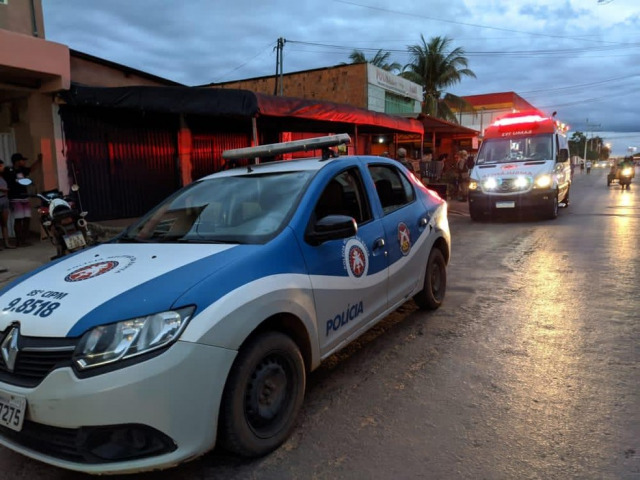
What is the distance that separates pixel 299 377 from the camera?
2.75 m

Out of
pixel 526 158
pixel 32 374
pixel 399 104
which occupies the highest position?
pixel 399 104

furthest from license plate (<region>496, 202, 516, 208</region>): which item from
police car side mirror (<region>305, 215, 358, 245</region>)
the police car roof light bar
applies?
police car side mirror (<region>305, 215, 358, 245</region>)

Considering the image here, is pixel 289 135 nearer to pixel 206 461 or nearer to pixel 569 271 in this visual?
pixel 569 271

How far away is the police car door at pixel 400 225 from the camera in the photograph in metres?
3.89

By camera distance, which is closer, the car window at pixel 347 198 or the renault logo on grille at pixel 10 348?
the renault logo on grille at pixel 10 348

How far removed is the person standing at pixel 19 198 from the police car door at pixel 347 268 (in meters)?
6.97

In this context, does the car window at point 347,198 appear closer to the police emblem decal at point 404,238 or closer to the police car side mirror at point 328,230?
the police car side mirror at point 328,230

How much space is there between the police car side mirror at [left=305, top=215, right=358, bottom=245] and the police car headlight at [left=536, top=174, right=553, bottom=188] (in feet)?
33.3

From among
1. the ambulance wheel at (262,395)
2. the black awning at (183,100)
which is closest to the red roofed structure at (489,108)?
the black awning at (183,100)

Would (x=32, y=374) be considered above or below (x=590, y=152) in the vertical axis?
below

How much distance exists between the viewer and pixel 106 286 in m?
2.38

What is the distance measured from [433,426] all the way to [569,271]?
15.4ft

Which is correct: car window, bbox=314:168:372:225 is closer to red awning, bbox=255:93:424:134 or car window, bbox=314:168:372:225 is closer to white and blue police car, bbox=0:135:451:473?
white and blue police car, bbox=0:135:451:473

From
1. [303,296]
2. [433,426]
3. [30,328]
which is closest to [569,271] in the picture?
[433,426]
